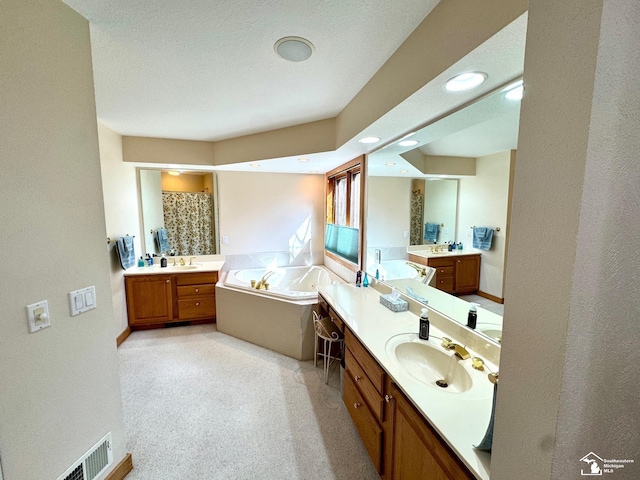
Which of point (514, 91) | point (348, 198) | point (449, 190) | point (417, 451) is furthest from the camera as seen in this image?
point (348, 198)

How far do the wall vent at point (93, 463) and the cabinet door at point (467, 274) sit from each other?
7.29 ft

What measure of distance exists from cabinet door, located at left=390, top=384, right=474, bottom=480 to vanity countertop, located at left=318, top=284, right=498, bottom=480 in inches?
2.3

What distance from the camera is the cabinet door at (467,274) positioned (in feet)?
5.20

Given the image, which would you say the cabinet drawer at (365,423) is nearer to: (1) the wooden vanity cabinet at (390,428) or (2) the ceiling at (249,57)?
(1) the wooden vanity cabinet at (390,428)

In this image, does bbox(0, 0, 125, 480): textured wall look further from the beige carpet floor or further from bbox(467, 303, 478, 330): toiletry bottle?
bbox(467, 303, 478, 330): toiletry bottle

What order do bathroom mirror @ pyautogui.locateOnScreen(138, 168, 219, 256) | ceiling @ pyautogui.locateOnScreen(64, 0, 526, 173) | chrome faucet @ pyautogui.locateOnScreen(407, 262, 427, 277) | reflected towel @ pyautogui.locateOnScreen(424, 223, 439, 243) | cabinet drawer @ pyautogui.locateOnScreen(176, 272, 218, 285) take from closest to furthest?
ceiling @ pyautogui.locateOnScreen(64, 0, 526, 173)
reflected towel @ pyautogui.locateOnScreen(424, 223, 439, 243)
chrome faucet @ pyautogui.locateOnScreen(407, 262, 427, 277)
cabinet drawer @ pyautogui.locateOnScreen(176, 272, 218, 285)
bathroom mirror @ pyautogui.locateOnScreen(138, 168, 219, 256)

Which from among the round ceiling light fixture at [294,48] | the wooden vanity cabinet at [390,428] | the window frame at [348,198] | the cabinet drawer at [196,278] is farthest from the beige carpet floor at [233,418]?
the round ceiling light fixture at [294,48]

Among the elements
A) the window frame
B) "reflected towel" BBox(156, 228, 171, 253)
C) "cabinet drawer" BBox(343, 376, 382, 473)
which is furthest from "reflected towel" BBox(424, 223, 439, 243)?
"reflected towel" BBox(156, 228, 171, 253)

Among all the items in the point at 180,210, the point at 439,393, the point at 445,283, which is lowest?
the point at 439,393

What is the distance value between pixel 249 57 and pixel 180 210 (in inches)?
113

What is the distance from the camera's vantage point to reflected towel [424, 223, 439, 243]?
6.28 ft

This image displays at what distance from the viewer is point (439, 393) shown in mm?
1098

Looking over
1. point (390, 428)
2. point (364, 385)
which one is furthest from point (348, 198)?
point (390, 428)

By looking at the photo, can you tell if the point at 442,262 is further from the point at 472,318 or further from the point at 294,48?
the point at 294,48
